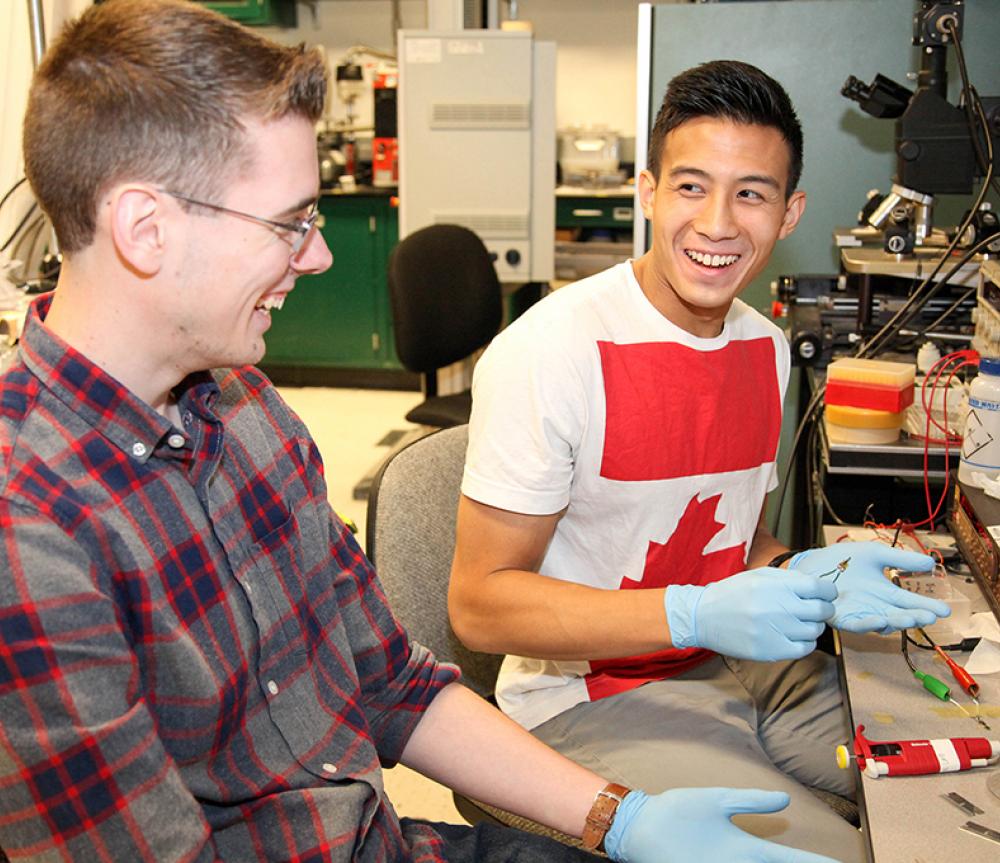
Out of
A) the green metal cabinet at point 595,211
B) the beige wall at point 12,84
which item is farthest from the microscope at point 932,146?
the green metal cabinet at point 595,211

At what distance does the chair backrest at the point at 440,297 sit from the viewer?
314cm

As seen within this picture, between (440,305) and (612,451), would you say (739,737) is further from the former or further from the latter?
(440,305)

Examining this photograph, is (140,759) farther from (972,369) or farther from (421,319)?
(421,319)

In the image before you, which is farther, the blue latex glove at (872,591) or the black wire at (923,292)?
the black wire at (923,292)

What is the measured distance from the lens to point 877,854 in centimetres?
90

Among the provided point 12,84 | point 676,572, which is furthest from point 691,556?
point 12,84

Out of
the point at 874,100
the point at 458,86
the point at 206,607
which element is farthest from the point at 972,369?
the point at 458,86

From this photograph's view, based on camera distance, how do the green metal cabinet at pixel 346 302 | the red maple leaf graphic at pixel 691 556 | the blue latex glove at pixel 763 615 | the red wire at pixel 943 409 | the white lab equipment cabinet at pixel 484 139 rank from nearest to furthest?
the blue latex glove at pixel 763 615 < the red maple leaf graphic at pixel 691 556 < the red wire at pixel 943 409 < the white lab equipment cabinet at pixel 484 139 < the green metal cabinet at pixel 346 302

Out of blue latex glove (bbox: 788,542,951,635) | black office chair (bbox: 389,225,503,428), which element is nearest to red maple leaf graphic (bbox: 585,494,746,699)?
blue latex glove (bbox: 788,542,951,635)

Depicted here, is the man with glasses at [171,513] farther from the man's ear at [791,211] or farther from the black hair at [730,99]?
the man's ear at [791,211]

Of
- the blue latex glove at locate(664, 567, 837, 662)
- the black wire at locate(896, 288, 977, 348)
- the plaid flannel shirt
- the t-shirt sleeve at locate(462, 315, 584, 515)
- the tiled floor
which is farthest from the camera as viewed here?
the tiled floor

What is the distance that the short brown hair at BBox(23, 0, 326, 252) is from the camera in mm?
864

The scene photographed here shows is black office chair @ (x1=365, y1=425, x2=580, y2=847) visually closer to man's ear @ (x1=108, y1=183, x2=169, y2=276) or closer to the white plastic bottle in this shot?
man's ear @ (x1=108, y1=183, x2=169, y2=276)

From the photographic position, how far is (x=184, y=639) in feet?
2.87
